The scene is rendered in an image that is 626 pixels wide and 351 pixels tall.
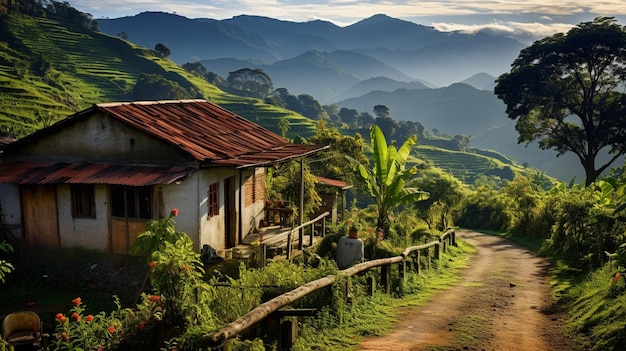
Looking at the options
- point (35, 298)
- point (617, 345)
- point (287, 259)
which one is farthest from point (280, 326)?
point (35, 298)

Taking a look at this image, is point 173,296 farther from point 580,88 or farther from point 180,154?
point 580,88

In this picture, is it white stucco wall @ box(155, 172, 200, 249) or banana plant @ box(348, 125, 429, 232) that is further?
banana plant @ box(348, 125, 429, 232)

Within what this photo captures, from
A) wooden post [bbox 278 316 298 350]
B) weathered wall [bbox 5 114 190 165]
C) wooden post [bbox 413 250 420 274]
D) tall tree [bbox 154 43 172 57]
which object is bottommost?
wooden post [bbox 413 250 420 274]

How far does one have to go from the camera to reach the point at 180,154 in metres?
14.8

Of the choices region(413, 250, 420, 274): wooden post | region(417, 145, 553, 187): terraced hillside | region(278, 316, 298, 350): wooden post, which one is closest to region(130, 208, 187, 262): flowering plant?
region(278, 316, 298, 350): wooden post

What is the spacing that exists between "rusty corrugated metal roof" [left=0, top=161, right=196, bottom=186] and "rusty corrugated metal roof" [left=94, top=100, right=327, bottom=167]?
2.99ft

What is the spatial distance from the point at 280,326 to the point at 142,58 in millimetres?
104108

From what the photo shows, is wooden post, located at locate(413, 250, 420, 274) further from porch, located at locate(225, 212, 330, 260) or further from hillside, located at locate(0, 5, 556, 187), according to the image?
hillside, located at locate(0, 5, 556, 187)

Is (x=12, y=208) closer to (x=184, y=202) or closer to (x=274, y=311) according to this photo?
(x=184, y=202)

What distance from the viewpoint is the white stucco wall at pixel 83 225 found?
14992 mm

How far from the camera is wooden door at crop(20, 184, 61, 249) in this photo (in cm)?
1531

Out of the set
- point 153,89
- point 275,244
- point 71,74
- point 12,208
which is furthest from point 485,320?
point 71,74

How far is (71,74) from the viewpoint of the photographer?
82875mm

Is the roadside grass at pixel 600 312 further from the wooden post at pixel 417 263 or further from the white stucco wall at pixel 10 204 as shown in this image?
the white stucco wall at pixel 10 204
